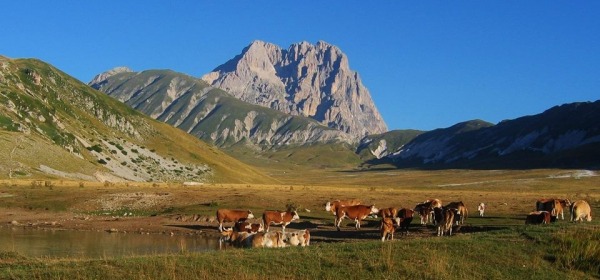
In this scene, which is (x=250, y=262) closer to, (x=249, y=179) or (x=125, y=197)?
(x=125, y=197)

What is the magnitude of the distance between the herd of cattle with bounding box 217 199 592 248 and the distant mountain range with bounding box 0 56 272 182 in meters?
55.2

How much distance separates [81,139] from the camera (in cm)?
11775

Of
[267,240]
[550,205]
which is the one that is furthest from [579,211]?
[267,240]

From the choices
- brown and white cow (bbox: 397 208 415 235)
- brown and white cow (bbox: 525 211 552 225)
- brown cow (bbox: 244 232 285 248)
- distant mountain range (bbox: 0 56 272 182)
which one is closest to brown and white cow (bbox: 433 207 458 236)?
brown and white cow (bbox: 397 208 415 235)

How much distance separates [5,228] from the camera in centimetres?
3881

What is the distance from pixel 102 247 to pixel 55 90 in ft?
422

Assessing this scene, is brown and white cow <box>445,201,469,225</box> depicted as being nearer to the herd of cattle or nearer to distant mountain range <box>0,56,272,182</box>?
the herd of cattle

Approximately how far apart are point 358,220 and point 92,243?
18.1m

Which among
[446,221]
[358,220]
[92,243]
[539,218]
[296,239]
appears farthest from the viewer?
[358,220]

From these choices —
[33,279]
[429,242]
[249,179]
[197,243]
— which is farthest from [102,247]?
[249,179]

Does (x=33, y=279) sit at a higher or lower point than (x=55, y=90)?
lower

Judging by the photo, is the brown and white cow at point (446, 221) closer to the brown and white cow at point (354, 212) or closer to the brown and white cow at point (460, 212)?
the brown and white cow at point (460, 212)

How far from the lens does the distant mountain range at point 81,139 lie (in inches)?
3501

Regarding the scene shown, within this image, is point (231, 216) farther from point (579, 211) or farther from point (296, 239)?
point (579, 211)
